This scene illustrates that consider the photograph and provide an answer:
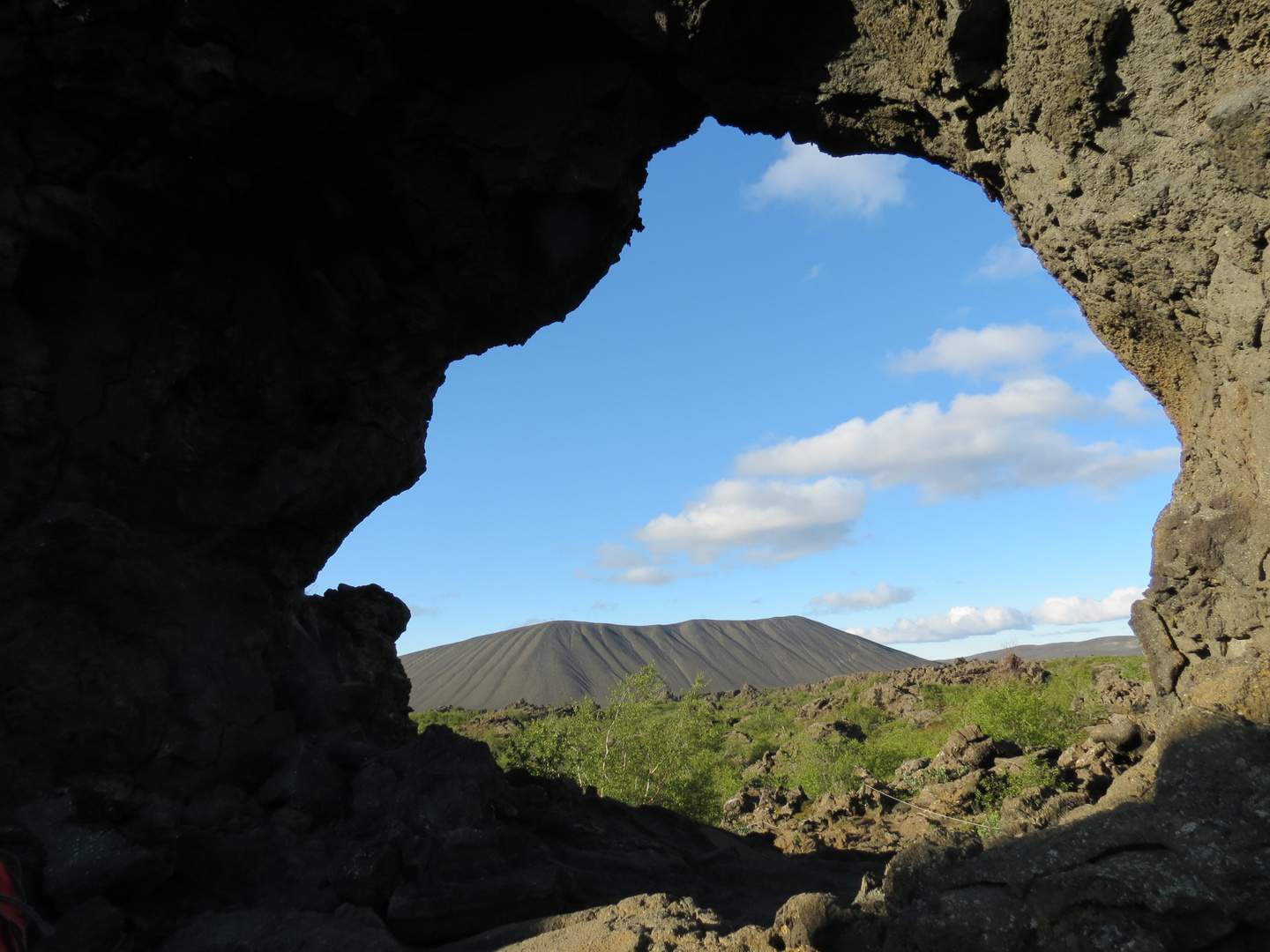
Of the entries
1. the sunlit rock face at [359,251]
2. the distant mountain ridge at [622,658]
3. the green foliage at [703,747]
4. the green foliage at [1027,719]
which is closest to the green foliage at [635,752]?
the green foliage at [703,747]

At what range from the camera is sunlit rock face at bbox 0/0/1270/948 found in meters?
5.59

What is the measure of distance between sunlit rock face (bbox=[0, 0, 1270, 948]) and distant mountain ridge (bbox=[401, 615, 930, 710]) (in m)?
71.4

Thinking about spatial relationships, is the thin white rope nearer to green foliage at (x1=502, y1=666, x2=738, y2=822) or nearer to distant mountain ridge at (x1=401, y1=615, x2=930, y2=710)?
green foliage at (x1=502, y1=666, x2=738, y2=822)

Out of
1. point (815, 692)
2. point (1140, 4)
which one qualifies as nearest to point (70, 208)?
point (1140, 4)

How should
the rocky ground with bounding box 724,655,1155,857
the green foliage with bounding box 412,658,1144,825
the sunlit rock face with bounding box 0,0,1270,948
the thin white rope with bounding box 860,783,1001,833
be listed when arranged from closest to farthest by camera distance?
the sunlit rock face with bounding box 0,0,1270,948 → the rocky ground with bounding box 724,655,1155,857 → the thin white rope with bounding box 860,783,1001,833 → the green foliage with bounding box 412,658,1144,825

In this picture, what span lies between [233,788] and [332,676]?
7.38ft

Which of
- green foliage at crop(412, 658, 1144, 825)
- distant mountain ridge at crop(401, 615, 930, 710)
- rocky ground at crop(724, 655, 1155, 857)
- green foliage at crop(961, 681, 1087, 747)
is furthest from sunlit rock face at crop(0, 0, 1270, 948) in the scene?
distant mountain ridge at crop(401, 615, 930, 710)

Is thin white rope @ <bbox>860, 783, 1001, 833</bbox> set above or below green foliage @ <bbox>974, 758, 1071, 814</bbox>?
below

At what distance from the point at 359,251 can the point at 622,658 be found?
9510cm

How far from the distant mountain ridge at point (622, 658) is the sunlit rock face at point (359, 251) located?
71.4 metres

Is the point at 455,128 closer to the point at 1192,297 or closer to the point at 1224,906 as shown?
the point at 1192,297

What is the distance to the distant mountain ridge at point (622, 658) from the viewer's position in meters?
85.8

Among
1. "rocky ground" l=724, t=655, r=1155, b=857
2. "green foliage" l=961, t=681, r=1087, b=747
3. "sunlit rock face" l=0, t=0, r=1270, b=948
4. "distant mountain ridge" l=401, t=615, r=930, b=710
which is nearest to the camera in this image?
"sunlit rock face" l=0, t=0, r=1270, b=948

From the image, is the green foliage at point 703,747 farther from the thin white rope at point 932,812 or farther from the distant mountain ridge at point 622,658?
the distant mountain ridge at point 622,658
